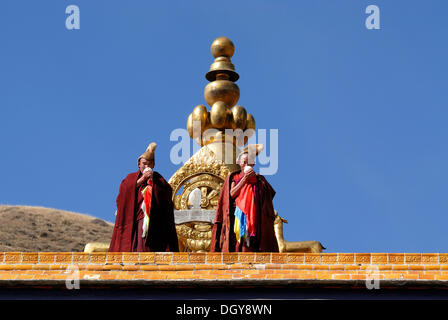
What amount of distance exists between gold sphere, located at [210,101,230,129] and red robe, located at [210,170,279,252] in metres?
6.73

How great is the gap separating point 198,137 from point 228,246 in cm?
773

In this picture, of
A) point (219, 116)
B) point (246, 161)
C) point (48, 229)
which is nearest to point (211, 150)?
point (219, 116)

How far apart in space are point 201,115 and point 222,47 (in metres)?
2.00

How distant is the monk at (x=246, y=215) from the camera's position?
40.1 feet

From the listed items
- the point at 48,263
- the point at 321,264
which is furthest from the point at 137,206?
the point at 321,264

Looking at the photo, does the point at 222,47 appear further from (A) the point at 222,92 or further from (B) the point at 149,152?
(B) the point at 149,152

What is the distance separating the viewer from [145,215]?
12.9m

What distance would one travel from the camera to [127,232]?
12.9 m

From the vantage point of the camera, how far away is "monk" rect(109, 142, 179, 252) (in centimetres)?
1275

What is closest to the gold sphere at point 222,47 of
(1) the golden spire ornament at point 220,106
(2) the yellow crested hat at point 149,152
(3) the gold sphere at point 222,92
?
(1) the golden spire ornament at point 220,106

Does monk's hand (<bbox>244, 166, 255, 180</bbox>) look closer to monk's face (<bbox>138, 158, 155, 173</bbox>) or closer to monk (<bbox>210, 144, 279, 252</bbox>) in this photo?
monk (<bbox>210, 144, 279, 252</bbox>)

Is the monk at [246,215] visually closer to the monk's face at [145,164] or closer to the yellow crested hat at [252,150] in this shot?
the yellow crested hat at [252,150]
